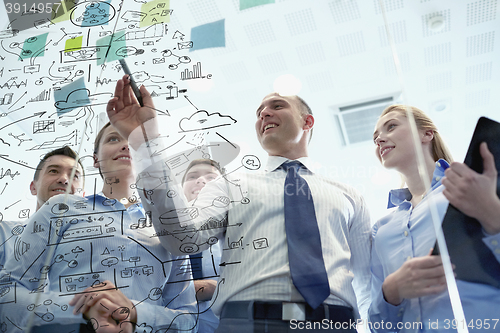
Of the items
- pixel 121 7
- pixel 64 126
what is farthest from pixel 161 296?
pixel 121 7

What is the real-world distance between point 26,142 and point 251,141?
2.40 ft

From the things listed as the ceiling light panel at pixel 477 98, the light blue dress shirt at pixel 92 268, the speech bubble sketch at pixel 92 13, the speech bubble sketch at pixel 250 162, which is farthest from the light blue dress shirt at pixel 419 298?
the speech bubble sketch at pixel 92 13

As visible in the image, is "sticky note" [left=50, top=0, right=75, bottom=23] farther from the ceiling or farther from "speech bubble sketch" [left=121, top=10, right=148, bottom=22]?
"speech bubble sketch" [left=121, top=10, right=148, bottom=22]

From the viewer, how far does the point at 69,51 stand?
1323mm

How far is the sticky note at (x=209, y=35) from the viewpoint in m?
1.30

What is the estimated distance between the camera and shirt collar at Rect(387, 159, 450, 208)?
1045 millimetres

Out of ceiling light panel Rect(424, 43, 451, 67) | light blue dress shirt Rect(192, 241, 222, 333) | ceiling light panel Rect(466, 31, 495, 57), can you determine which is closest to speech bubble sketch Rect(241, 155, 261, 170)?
light blue dress shirt Rect(192, 241, 222, 333)

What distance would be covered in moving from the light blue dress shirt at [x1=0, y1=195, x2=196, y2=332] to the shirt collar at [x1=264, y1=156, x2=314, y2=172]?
14.7 inches

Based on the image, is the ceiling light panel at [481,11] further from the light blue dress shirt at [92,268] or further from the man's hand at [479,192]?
the light blue dress shirt at [92,268]

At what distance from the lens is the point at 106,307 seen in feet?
3.08

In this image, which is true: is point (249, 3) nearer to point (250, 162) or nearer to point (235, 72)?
point (235, 72)

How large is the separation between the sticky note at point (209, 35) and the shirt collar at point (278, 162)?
464 mm

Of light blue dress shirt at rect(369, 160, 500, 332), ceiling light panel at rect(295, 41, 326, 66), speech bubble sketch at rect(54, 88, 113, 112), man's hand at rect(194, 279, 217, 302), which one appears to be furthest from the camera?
ceiling light panel at rect(295, 41, 326, 66)

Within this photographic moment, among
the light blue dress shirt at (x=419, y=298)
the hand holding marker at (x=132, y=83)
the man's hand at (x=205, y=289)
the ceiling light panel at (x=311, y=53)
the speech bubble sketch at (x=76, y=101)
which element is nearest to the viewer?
the light blue dress shirt at (x=419, y=298)
